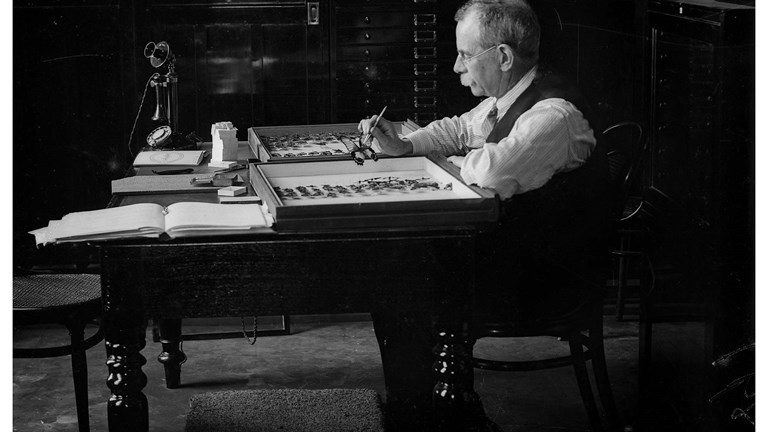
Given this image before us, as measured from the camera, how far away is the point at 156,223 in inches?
103

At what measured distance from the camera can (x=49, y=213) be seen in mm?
5301

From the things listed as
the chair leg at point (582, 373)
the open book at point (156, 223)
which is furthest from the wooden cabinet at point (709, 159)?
the open book at point (156, 223)

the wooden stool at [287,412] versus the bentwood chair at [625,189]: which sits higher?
the bentwood chair at [625,189]

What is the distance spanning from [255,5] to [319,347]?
176 centimetres

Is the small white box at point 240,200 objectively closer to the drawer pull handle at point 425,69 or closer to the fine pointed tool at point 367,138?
the fine pointed tool at point 367,138

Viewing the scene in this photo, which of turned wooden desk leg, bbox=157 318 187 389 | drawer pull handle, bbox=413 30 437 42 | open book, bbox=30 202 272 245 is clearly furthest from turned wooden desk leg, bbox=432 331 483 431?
drawer pull handle, bbox=413 30 437 42

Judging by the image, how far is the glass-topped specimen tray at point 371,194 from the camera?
260 centimetres

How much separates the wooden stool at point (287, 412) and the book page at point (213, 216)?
0.70m

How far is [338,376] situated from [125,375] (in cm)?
197

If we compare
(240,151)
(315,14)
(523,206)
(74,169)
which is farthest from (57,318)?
(315,14)

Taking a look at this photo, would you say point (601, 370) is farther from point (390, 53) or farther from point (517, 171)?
point (390, 53)

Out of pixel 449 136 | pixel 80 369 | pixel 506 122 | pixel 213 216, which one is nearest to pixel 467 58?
pixel 506 122

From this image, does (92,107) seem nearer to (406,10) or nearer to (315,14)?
(315,14)

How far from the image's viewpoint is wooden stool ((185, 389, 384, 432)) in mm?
3092
